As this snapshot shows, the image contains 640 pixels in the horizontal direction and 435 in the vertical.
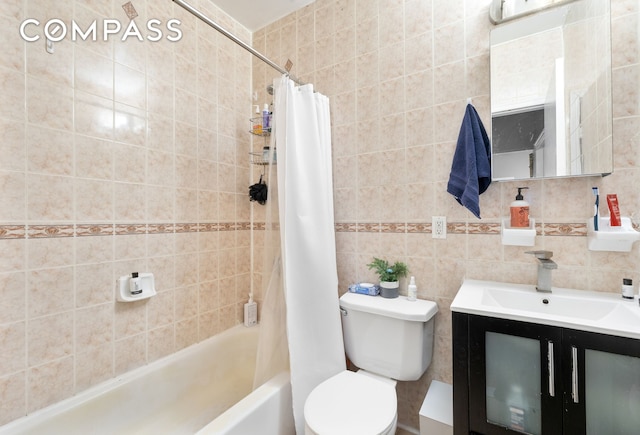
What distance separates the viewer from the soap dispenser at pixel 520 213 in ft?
4.17

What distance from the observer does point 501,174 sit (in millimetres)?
1331

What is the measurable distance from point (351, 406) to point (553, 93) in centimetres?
159

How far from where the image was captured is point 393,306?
1429mm

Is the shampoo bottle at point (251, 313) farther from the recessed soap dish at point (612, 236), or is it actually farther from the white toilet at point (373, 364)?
the recessed soap dish at point (612, 236)

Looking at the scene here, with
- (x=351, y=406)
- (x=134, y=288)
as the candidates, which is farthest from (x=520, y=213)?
(x=134, y=288)

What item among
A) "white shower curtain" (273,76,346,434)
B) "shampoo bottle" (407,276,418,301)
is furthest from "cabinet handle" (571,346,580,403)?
"white shower curtain" (273,76,346,434)

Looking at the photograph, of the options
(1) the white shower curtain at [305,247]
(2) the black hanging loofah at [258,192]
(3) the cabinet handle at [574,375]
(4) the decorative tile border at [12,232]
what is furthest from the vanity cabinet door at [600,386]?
(4) the decorative tile border at [12,232]

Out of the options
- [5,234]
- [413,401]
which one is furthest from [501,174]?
[5,234]

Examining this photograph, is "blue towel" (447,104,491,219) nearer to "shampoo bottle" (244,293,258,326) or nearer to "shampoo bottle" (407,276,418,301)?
"shampoo bottle" (407,276,418,301)

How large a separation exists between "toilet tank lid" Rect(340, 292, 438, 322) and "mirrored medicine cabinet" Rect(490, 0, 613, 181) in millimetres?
703

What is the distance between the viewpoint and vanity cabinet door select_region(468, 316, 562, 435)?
93cm

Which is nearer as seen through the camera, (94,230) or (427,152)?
(94,230)

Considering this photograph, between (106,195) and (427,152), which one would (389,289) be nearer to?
(427,152)

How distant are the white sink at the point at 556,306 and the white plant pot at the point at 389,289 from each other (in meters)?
0.33
